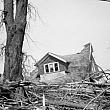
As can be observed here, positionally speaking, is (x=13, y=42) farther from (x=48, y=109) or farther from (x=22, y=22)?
(x=48, y=109)

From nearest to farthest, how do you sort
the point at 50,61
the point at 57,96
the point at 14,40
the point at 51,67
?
the point at 57,96 → the point at 14,40 → the point at 51,67 → the point at 50,61

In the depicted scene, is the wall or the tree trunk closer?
the tree trunk

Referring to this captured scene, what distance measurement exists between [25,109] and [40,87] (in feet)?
1.85

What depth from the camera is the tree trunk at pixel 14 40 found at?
2.86m

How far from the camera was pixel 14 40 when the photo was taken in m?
3.06

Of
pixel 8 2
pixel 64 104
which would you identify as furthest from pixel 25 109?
pixel 8 2

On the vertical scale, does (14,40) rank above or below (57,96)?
above

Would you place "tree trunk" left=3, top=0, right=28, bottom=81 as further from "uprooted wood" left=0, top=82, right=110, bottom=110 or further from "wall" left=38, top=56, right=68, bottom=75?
"wall" left=38, top=56, right=68, bottom=75

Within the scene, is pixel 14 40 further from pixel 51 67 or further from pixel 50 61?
pixel 50 61

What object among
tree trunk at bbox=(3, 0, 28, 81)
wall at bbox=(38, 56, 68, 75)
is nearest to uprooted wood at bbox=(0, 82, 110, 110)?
tree trunk at bbox=(3, 0, 28, 81)

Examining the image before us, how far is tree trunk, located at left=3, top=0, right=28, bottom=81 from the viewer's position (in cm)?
286

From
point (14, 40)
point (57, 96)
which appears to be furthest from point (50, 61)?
point (57, 96)

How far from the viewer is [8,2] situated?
3.48 metres

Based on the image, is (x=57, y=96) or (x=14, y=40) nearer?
(x=57, y=96)
